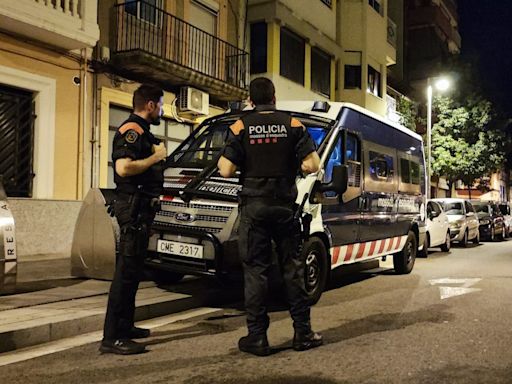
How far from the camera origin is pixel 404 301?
7.45 meters

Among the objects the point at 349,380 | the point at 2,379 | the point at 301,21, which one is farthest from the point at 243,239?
the point at 301,21

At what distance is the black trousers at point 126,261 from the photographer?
455 cm

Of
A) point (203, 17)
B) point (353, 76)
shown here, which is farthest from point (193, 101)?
point (353, 76)

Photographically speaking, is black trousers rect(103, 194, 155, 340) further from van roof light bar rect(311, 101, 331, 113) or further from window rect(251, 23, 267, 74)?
window rect(251, 23, 267, 74)

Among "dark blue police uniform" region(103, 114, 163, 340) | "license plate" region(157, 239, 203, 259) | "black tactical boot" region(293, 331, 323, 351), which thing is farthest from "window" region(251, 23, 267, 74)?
"black tactical boot" region(293, 331, 323, 351)

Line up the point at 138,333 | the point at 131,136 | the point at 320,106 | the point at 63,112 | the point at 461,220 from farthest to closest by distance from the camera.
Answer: the point at 461,220 < the point at 63,112 < the point at 320,106 < the point at 138,333 < the point at 131,136

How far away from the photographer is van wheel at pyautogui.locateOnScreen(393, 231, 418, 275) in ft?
34.0

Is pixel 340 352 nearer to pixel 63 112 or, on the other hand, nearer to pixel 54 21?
pixel 54 21

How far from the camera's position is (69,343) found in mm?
5070

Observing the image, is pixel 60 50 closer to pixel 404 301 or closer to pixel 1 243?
pixel 1 243

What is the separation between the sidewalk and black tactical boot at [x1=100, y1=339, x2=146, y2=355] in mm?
764

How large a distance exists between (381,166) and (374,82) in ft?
56.6

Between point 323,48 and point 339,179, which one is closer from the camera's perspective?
point 339,179

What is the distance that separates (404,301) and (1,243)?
4818 millimetres
